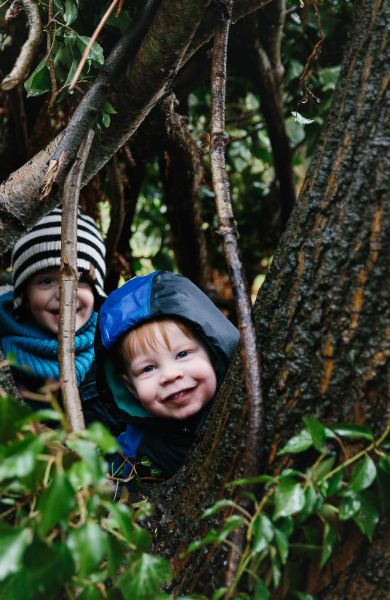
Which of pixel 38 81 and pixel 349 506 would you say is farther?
pixel 38 81

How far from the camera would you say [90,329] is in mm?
2547

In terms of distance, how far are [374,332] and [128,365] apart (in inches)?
41.9

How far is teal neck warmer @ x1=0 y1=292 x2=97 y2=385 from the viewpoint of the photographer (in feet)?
7.88

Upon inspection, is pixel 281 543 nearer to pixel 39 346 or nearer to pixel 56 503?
pixel 56 503

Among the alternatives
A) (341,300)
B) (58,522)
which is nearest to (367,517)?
(341,300)

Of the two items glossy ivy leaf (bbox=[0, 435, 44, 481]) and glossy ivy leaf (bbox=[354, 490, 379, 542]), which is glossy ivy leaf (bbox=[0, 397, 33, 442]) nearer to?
glossy ivy leaf (bbox=[0, 435, 44, 481])

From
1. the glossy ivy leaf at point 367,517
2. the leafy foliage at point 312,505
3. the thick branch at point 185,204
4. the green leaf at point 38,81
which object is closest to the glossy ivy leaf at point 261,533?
the leafy foliage at point 312,505

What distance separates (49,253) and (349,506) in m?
1.81

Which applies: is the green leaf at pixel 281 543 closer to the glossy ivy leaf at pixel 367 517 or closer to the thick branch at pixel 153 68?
the glossy ivy leaf at pixel 367 517

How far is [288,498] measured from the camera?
33.5 inches

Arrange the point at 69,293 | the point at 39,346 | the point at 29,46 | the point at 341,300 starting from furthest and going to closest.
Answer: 1. the point at 39,346
2. the point at 29,46
3. the point at 69,293
4. the point at 341,300

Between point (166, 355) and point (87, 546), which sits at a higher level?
point (87, 546)

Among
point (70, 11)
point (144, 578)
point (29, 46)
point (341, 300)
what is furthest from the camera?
point (70, 11)

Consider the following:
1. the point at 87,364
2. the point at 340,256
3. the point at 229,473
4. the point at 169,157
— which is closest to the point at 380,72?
the point at 340,256
